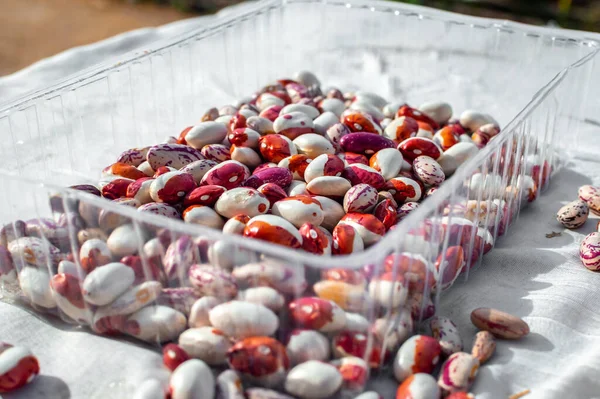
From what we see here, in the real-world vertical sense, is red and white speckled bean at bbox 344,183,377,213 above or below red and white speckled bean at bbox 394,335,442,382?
above

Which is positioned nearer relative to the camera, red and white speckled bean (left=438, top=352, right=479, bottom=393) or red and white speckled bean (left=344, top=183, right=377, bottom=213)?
red and white speckled bean (left=438, top=352, right=479, bottom=393)

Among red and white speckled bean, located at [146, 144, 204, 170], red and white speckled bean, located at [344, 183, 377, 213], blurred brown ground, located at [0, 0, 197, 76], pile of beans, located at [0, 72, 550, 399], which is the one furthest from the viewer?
blurred brown ground, located at [0, 0, 197, 76]

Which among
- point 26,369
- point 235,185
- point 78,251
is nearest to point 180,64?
point 235,185

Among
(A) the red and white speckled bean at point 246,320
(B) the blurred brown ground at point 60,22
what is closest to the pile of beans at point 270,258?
(A) the red and white speckled bean at point 246,320

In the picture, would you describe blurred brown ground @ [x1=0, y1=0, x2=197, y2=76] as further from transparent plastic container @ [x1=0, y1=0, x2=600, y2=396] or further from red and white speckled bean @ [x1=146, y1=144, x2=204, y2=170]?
red and white speckled bean @ [x1=146, y1=144, x2=204, y2=170]

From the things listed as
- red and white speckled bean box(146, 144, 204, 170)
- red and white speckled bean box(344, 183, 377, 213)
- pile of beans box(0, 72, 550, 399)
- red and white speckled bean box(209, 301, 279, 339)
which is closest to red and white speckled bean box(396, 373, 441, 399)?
pile of beans box(0, 72, 550, 399)

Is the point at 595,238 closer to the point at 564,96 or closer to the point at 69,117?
the point at 564,96

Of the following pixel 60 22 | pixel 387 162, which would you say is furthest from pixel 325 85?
pixel 60 22

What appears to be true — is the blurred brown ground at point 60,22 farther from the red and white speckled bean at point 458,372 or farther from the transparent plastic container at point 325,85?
the red and white speckled bean at point 458,372
